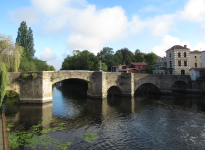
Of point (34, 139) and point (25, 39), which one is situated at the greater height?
point (25, 39)

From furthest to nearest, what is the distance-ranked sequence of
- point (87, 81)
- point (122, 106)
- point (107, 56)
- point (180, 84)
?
1. point (107, 56)
2. point (180, 84)
3. point (87, 81)
4. point (122, 106)

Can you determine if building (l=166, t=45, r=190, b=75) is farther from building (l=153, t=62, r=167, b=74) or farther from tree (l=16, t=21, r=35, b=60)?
tree (l=16, t=21, r=35, b=60)

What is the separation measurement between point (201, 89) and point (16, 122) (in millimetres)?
38271

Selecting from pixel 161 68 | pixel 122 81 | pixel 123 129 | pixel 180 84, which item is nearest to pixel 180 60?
pixel 180 84

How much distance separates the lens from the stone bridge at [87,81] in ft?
69.2

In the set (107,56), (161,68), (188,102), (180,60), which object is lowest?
(188,102)

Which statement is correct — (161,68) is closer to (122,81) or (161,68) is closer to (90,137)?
(122,81)

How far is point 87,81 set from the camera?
2631 centimetres

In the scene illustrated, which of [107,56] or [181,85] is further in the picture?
[107,56]

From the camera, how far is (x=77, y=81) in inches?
2174

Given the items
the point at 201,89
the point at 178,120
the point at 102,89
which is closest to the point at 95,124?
the point at 178,120

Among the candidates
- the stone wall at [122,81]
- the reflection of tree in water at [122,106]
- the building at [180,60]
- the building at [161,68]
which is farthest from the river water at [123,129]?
the building at [161,68]

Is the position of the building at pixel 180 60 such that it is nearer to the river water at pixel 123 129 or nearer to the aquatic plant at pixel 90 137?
the river water at pixel 123 129

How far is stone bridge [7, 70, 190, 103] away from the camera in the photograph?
69.2ft
